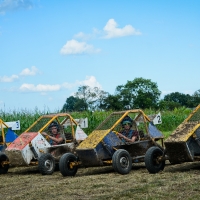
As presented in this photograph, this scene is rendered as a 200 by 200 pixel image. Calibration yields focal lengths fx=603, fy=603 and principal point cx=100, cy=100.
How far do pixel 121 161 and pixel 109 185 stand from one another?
7.64 feet

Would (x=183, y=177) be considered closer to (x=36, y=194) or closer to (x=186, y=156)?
(x=186, y=156)

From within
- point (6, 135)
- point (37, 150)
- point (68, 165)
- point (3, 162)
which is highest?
point (6, 135)

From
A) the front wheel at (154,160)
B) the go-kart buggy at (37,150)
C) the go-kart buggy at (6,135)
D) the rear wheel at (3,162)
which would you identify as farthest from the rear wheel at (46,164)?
the front wheel at (154,160)

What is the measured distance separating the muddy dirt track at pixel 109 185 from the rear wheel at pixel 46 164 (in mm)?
163

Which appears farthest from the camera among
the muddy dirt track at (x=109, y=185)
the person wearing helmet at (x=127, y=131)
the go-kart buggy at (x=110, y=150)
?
the person wearing helmet at (x=127, y=131)

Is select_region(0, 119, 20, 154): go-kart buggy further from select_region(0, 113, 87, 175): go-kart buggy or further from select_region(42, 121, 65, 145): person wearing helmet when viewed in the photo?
select_region(42, 121, 65, 145): person wearing helmet

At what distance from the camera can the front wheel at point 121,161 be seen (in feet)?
47.8

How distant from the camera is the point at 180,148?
543 inches

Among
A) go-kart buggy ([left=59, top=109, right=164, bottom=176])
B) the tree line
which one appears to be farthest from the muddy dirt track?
Answer: the tree line

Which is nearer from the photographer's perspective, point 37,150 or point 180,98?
point 37,150

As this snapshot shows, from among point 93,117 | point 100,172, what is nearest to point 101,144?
point 100,172

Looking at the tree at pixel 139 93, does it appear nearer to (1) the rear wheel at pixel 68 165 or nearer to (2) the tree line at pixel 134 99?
(2) the tree line at pixel 134 99

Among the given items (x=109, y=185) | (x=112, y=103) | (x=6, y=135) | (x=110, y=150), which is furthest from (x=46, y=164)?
(x=112, y=103)

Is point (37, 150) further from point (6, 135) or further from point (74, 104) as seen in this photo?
point (74, 104)
